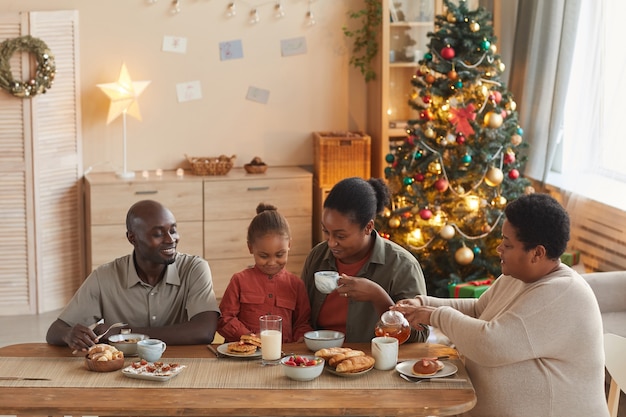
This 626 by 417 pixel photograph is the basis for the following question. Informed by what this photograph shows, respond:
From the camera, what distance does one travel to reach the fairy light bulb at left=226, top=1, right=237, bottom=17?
618 cm

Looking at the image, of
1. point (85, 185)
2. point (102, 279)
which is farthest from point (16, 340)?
point (102, 279)

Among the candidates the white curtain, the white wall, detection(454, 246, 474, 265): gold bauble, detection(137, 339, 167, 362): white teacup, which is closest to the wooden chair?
detection(137, 339, 167, 362): white teacup

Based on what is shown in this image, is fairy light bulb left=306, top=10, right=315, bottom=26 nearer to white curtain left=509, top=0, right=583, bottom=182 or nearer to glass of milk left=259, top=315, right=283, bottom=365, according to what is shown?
white curtain left=509, top=0, right=583, bottom=182

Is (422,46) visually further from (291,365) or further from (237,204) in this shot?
(291,365)

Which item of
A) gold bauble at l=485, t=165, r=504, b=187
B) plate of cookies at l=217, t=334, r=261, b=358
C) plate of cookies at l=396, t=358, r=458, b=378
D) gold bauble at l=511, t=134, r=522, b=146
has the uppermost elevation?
gold bauble at l=511, t=134, r=522, b=146

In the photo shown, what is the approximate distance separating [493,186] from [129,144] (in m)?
2.45

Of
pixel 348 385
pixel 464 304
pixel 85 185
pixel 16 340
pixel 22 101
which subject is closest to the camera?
pixel 348 385

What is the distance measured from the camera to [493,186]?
5461mm

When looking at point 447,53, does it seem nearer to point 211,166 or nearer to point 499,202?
point 499,202

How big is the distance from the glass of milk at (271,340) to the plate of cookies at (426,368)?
13.8 inches

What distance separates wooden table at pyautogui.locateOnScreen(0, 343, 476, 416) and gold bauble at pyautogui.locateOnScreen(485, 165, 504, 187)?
2.98 metres

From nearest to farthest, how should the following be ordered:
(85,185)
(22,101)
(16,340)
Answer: (16,340), (22,101), (85,185)

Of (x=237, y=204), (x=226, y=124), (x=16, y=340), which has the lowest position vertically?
(x=16, y=340)

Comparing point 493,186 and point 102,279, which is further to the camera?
point 493,186
